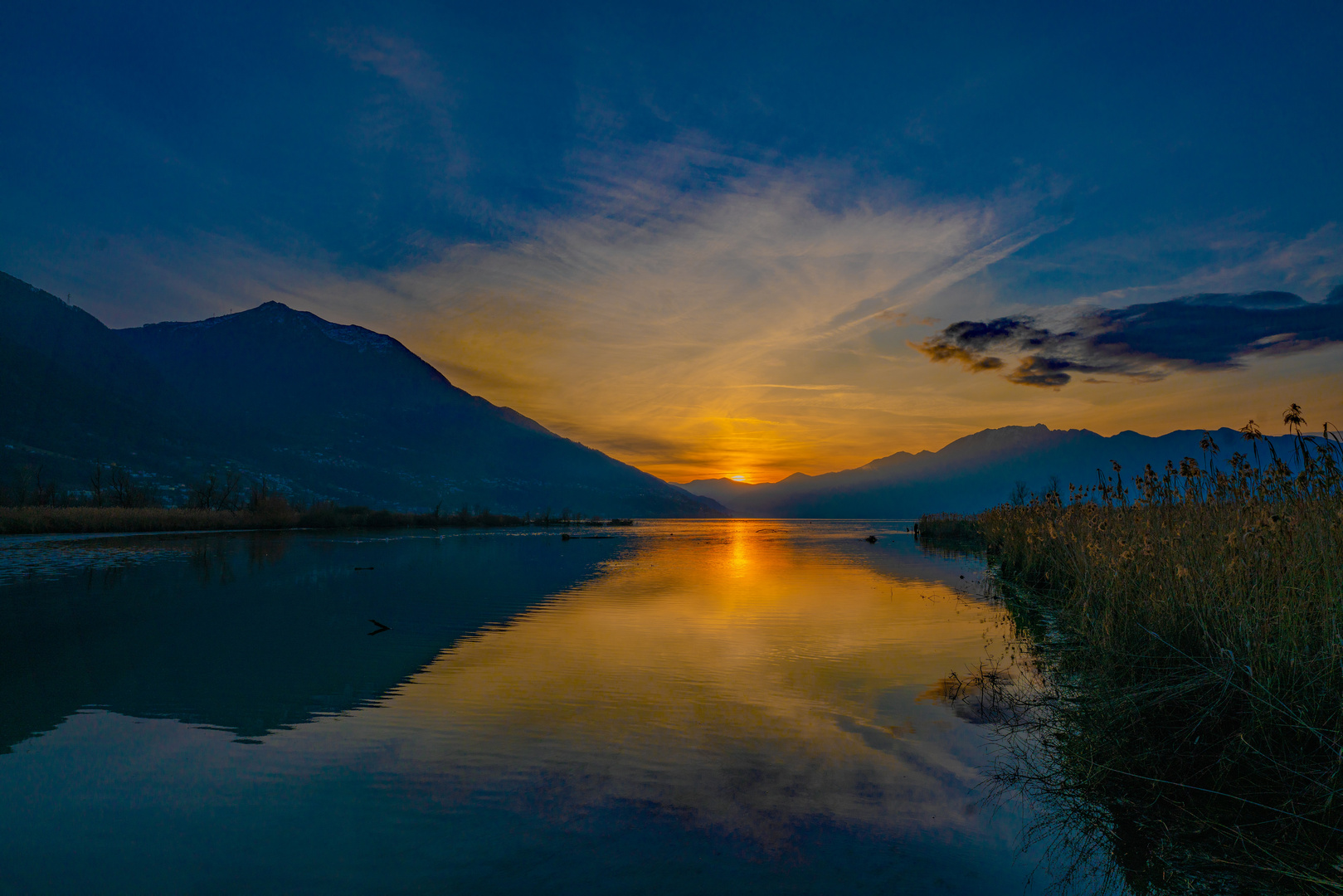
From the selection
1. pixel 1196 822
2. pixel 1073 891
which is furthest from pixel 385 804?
pixel 1196 822

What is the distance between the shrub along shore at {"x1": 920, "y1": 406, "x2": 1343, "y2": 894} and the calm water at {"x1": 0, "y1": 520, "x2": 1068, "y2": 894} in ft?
2.92

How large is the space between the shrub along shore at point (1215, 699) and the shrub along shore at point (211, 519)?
60.9 m

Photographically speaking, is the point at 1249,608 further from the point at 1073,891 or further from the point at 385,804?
the point at 385,804

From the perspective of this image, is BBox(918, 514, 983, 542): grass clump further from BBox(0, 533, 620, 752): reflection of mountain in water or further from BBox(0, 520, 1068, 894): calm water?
BBox(0, 520, 1068, 894): calm water

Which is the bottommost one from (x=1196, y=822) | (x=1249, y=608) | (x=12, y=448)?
(x=1196, y=822)

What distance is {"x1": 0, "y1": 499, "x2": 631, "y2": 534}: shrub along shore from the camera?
44.5 metres

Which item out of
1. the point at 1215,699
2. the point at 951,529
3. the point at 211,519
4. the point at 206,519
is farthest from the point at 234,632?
the point at 951,529

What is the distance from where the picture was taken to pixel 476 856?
187 inches

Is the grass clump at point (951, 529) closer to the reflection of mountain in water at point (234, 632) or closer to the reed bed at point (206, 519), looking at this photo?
the reflection of mountain in water at point (234, 632)

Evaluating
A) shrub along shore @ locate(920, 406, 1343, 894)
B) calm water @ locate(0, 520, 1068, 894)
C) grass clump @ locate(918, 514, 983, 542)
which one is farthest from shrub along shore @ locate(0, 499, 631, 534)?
shrub along shore @ locate(920, 406, 1343, 894)

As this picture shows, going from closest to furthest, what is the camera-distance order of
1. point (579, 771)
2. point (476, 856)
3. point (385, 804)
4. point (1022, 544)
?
point (476, 856) → point (385, 804) → point (579, 771) → point (1022, 544)

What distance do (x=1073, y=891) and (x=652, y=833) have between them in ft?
10.2

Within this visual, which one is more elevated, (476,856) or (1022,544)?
(1022,544)

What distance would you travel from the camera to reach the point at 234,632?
43.4ft
